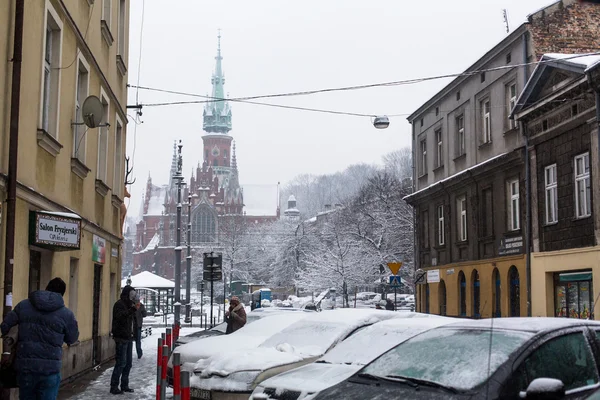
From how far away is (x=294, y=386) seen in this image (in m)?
7.62

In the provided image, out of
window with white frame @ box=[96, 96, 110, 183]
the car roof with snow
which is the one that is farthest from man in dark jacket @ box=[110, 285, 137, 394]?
the car roof with snow

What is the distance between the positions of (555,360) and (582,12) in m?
23.4

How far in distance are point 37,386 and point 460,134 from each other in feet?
85.6

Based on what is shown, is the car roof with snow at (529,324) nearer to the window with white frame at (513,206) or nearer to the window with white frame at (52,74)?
the window with white frame at (52,74)

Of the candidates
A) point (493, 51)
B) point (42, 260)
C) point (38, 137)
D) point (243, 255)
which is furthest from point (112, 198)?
point (243, 255)

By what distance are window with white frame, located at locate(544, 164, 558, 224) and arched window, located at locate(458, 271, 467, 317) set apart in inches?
289

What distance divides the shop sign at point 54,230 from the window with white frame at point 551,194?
594 inches

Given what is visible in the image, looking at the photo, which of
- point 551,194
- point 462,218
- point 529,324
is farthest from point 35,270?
point 462,218

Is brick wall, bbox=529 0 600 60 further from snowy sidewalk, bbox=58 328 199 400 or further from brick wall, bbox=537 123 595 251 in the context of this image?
snowy sidewalk, bbox=58 328 199 400

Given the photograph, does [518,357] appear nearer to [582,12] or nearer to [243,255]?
[582,12]

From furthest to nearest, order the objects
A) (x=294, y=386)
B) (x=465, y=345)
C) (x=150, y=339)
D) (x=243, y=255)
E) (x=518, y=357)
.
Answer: (x=243, y=255)
(x=150, y=339)
(x=294, y=386)
(x=465, y=345)
(x=518, y=357)

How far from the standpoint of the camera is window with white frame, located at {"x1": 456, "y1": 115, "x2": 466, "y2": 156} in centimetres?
3166

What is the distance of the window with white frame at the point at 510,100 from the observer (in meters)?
26.6

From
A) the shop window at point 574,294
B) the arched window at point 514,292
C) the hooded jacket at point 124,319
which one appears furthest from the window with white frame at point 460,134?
the hooded jacket at point 124,319
